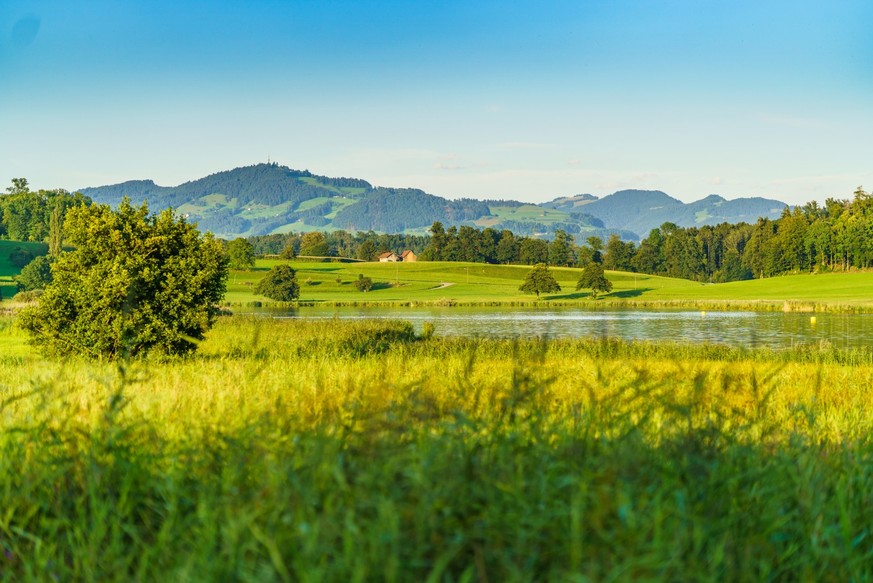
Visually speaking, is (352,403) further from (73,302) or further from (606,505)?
(73,302)

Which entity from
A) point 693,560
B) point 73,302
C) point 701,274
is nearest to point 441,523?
point 693,560

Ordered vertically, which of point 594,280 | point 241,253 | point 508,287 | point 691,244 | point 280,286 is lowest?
point 508,287

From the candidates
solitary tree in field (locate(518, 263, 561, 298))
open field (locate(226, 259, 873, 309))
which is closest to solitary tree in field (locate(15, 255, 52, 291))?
open field (locate(226, 259, 873, 309))

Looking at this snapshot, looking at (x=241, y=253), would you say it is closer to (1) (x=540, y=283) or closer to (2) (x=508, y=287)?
(2) (x=508, y=287)

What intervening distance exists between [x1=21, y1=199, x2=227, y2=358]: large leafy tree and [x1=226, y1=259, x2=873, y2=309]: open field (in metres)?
62.7

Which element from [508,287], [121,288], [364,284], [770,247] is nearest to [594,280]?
[508,287]

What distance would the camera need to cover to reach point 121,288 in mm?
15258

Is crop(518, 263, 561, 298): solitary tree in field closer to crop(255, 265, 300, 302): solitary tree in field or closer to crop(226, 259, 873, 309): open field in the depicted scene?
crop(226, 259, 873, 309): open field

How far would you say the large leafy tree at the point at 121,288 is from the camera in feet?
51.4

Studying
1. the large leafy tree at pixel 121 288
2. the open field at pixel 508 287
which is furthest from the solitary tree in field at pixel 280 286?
the large leafy tree at pixel 121 288

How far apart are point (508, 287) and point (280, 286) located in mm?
40445

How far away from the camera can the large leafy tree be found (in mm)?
15680

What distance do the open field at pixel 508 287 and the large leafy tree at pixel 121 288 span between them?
2470 inches

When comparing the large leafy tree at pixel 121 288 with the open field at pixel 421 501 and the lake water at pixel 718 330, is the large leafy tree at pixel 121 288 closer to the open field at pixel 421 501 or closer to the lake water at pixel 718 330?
the open field at pixel 421 501
